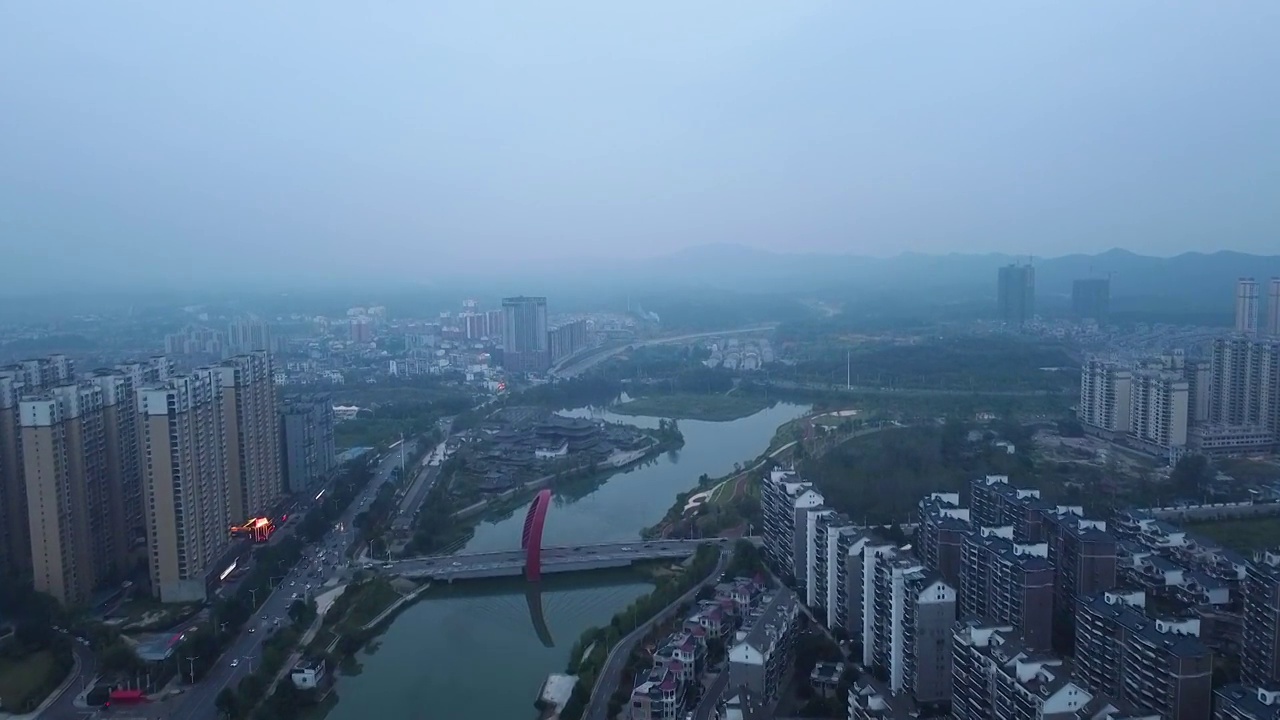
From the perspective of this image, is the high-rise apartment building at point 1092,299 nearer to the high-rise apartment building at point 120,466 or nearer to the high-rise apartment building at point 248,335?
the high-rise apartment building at point 248,335

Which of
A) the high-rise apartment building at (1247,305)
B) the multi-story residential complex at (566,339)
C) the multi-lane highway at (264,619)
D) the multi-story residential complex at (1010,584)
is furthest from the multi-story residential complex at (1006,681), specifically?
the multi-story residential complex at (566,339)

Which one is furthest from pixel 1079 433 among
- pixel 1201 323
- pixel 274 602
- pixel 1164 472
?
pixel 274 602

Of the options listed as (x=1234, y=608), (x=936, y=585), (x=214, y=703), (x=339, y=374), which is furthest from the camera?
(x=339, y=374)

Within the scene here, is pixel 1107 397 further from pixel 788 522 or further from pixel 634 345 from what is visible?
pixel 634 345

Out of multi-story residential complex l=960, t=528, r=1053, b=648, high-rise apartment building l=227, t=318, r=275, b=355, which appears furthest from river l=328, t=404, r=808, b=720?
high-rise apartment building l=227, t=318, r=275, b=355

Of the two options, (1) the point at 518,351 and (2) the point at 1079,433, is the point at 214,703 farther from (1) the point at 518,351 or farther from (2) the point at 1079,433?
(1) the point at 518,351

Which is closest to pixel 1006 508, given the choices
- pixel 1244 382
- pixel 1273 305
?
pixel 1244 382
